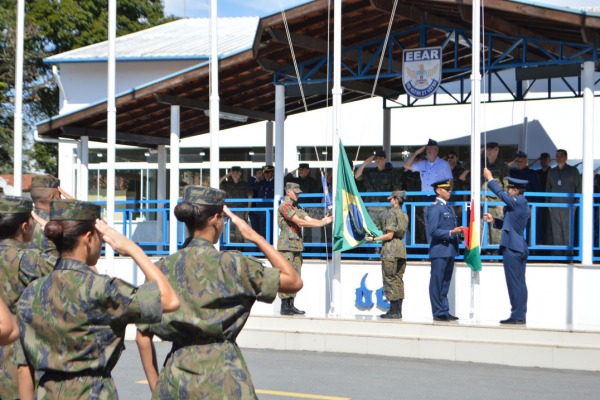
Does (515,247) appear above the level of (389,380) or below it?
above

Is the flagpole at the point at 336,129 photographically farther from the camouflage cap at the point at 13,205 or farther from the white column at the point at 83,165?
the camouflage cap at the point at 13,205

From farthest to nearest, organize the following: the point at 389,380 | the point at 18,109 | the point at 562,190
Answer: the point at 18,109 < the point at 562,190 < the point at 389,380

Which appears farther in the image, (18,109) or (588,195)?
(18,109)

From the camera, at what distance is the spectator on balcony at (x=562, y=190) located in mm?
14766

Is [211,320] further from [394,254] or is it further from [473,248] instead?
[394,254]

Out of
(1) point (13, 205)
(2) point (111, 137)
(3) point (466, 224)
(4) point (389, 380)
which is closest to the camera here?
(1) point (13, 205)

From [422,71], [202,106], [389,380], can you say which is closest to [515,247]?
[389,380]

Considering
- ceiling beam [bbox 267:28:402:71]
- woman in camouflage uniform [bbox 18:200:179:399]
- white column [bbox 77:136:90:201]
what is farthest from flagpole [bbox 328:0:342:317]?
woman in camouflage uniform [bbox 18:200:179:399]

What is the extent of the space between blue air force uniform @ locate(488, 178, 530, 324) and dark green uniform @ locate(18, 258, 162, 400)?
8883 mm

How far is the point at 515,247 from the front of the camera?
12898 mm

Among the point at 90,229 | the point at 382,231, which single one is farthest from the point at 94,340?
the point at 382,231

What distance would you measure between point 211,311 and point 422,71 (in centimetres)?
1152

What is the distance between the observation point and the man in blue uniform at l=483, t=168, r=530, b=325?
12859mm

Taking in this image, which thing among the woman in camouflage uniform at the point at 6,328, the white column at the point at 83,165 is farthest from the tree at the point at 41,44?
the woman in camouflage uniform at the point at 6,328
